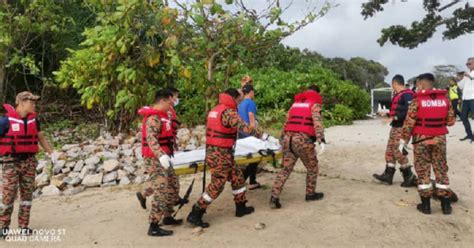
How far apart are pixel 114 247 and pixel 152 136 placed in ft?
4.18

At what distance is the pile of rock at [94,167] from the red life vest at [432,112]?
15.3 feet

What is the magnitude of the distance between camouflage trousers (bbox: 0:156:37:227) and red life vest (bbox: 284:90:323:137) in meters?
3.28

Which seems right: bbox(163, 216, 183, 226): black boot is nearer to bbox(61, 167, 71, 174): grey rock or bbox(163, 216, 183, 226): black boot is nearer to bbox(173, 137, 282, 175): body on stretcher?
bbox(173, 137, 282, 175): body on stretcher

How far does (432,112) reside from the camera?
5645mm

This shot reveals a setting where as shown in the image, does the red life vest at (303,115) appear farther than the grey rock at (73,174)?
No

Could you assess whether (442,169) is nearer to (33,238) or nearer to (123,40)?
(33,238)

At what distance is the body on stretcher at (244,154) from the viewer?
5875mm

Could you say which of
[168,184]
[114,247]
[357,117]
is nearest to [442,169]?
[168,184]

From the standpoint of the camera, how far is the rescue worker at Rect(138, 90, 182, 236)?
202 inches

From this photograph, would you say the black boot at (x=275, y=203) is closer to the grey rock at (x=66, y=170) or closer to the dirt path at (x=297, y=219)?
the dirt path at (x=297, y=219)

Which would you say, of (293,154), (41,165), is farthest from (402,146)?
(41,165)

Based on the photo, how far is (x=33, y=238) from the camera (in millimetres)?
5469

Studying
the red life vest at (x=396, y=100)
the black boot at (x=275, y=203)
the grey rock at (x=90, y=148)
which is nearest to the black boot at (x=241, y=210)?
the black boot at (x=275, y=203)

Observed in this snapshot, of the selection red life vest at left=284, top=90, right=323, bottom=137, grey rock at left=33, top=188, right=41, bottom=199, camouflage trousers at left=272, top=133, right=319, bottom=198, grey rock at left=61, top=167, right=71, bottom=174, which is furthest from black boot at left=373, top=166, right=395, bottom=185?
grey rock at left=33, top=188, right=41, bottom=199
